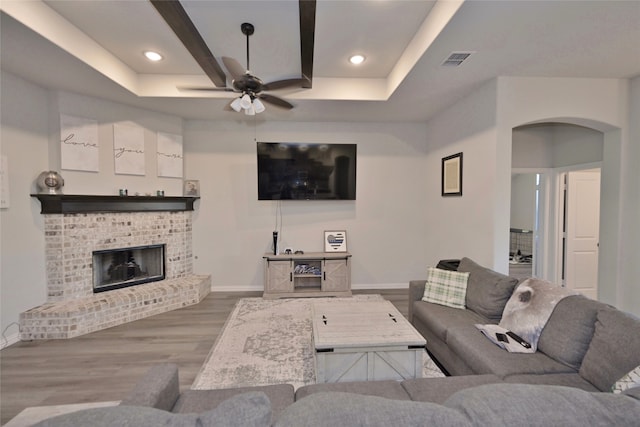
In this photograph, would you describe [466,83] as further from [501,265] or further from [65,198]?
[65,198]

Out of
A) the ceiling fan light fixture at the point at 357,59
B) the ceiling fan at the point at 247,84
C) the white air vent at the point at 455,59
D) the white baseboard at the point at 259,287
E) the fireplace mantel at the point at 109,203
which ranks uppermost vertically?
the ceiling fan light fixture at the point at 357,59

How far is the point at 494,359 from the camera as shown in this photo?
1802mm

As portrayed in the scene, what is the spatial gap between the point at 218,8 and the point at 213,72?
603mm

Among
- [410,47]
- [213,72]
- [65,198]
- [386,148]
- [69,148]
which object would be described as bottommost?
[65,198]

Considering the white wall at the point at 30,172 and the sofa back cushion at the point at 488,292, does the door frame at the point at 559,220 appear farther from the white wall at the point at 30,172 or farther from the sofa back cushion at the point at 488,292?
the white wall at the point at 30,172

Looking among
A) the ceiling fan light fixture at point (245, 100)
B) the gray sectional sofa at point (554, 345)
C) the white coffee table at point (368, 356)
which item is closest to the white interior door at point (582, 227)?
the gray sectional sofa at point (554, 345)

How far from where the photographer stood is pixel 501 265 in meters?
3.12

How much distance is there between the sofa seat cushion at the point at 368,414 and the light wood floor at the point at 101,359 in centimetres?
199

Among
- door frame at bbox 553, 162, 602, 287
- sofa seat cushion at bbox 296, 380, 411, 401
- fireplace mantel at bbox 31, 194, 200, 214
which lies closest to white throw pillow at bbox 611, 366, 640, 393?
sofa seat cushion at bbox 296, 380, 411, 401

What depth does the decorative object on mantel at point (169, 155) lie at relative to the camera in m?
Result: 4.18

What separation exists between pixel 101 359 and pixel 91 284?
128 centimetres

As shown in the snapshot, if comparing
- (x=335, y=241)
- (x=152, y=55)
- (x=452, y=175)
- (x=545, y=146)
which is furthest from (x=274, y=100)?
(x=545, y=146)

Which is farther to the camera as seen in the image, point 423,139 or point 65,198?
point 423,139

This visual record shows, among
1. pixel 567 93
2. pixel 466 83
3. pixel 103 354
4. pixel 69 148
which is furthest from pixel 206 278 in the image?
pixel 567 93
